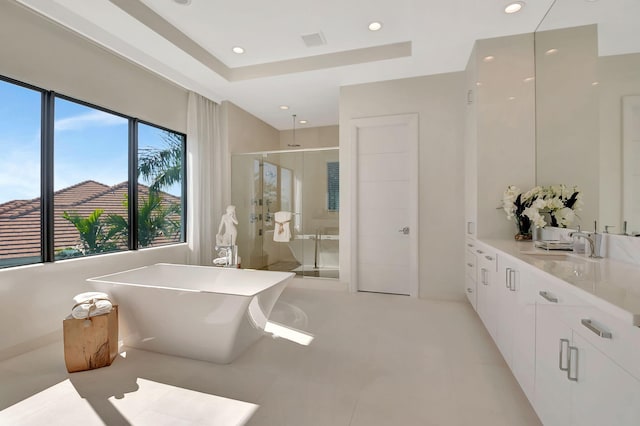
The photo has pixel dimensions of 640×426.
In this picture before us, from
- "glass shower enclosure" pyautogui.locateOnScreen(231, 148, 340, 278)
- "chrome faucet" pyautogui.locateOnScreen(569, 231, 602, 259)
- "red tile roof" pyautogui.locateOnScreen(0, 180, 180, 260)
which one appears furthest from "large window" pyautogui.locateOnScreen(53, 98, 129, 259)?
"chrome faucet" pyautogui.locateOnScreen(569, 231, 602, 259)

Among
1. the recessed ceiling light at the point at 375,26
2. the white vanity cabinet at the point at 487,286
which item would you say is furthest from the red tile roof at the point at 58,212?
the white vanity cabinet at the point at 487,286

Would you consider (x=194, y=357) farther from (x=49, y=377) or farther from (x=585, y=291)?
(x=585, y=291)

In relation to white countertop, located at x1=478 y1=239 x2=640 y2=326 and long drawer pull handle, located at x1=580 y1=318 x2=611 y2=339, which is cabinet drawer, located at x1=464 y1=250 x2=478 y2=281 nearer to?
white countertop, located at x1=478 y1=239 x2=640 y2=326

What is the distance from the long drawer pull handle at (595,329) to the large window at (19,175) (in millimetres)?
3729

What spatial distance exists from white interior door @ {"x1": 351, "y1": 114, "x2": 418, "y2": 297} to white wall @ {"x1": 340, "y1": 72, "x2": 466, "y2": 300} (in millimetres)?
121

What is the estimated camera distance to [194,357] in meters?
2.28

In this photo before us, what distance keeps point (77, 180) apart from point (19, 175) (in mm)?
488

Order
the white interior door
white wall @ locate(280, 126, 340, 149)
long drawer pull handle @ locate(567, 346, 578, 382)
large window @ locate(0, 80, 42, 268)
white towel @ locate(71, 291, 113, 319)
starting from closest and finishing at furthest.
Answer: long drawer pull handle @ locate(567, 346, 578, 382) < white towel @ locate(71, 291, 113, 319) < large window @ locate(0, 80, 42, 268) < the white interior door < white wall @ locate(280, 126, 340, 149)

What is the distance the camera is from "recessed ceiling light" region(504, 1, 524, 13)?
96.9 inches

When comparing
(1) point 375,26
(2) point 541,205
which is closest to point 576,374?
(2) point 541,205

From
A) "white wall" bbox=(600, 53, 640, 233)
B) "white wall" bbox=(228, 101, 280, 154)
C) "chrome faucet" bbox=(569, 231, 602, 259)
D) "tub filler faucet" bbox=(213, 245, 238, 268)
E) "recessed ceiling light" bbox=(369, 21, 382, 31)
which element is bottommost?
"tub filler faucet" bbox=(213, 245, 238, 268)

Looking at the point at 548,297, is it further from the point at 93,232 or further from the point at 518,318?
the point at 93,232

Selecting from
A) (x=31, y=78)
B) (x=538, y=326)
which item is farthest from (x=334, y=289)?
(x=31, y=78)

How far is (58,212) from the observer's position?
2.79 meters
